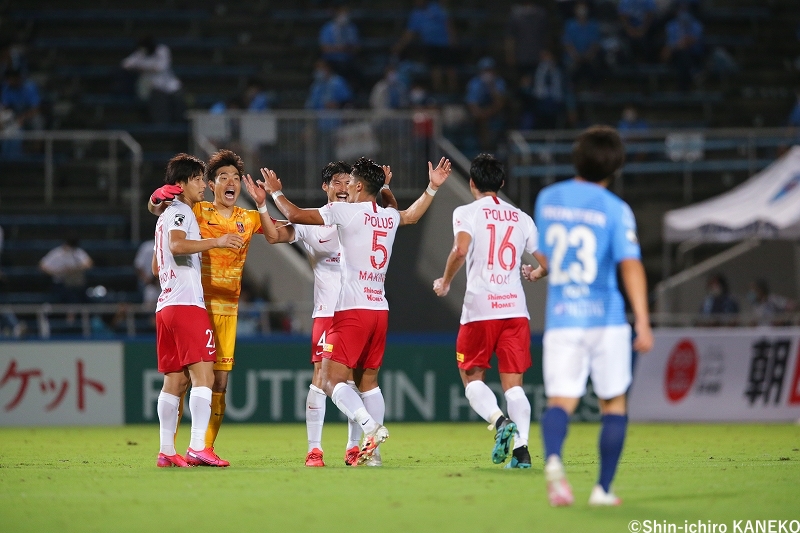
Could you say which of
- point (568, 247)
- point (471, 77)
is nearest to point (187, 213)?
point (568, 247)

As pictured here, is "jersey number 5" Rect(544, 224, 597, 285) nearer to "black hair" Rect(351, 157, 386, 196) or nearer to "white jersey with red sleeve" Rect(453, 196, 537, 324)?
Result: "white jersey with red sleeve" Rect(453, 196, 537, 324)

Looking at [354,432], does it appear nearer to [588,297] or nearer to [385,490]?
[385,490]

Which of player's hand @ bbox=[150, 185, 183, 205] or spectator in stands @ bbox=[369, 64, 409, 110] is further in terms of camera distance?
spectator in stands @ bbox=[369, 64, 409, 110]

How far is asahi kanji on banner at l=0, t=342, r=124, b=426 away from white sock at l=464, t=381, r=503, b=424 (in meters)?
9.42

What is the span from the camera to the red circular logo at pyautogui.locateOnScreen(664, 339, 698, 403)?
59.7 ft

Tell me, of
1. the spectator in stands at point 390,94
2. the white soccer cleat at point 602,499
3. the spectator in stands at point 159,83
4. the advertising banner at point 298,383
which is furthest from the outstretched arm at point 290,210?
the spectator in stands at point 159,83

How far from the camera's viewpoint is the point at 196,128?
69.5 feet

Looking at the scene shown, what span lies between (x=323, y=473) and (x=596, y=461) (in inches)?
109

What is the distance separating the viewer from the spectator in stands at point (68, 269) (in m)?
20.3

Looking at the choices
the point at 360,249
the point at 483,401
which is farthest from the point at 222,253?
the point at 483,401

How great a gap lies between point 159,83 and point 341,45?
3.82m

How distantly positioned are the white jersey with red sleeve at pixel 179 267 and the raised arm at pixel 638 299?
4.08 metres

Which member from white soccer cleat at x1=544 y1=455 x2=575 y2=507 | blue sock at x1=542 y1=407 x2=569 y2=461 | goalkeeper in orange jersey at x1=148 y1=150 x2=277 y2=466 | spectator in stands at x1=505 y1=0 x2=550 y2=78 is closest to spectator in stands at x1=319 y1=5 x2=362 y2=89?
spectator in stands at x1=505 y1=0 x2=550 y2=78

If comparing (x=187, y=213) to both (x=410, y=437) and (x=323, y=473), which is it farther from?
(x=410, y=437)
